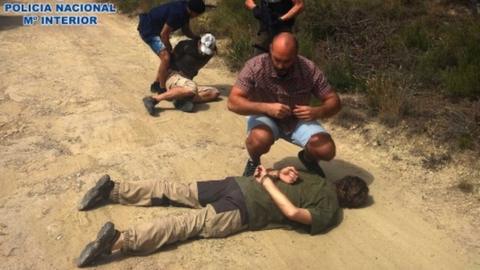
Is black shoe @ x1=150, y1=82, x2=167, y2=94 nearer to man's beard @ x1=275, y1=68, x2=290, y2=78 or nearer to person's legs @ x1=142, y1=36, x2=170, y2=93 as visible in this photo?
person's legs @ x1=142, y1=36, x2=170, y2=93

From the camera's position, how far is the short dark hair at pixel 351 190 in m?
4.31

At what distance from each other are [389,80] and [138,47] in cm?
477

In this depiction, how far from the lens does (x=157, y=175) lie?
4.99 m

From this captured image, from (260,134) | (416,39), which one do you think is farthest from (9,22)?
(260,134)

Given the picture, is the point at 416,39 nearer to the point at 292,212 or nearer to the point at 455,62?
the point at 455,62

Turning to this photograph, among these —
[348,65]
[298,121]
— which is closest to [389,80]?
[348,65]

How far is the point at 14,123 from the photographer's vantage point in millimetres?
6125

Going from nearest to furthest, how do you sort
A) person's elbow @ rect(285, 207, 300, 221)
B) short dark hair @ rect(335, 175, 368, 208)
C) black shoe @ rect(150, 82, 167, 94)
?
person's elbow @ rect(285, 207, 300, 221) < short dark hair @ rect(335, 175, 368, 208) < black shoe @ rect(150, 82, 167, 94)

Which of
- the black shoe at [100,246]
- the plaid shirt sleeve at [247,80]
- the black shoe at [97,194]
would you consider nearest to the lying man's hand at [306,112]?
the plaid shirt sleeve at [247,80]

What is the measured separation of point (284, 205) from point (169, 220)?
2.72 feet

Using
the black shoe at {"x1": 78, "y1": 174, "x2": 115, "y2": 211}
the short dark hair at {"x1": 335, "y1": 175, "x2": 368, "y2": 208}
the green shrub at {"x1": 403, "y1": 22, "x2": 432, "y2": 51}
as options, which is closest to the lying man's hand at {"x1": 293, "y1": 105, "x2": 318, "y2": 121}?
the short dark hair at {"x1": 335, "y1": 175, "x2": 368, "y2": 208}

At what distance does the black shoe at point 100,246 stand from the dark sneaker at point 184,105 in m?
2.93

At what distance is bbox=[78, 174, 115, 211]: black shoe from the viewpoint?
4312 millimetres

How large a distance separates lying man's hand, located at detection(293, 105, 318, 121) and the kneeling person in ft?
7.48
